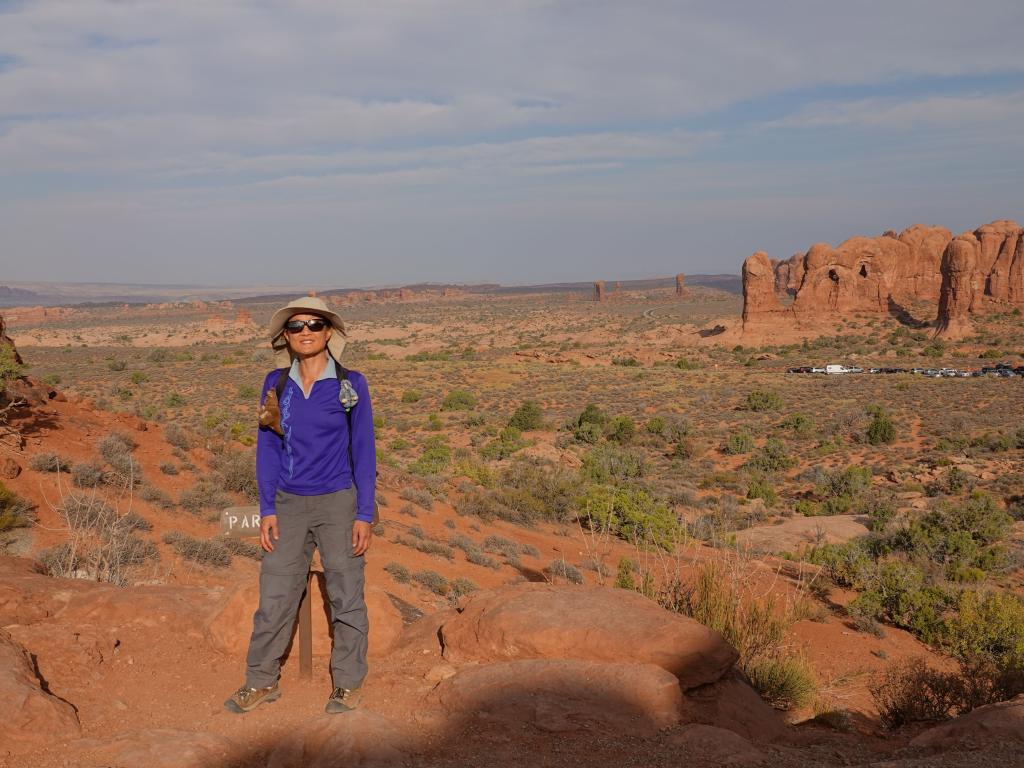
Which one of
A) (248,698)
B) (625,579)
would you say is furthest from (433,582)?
(248,698)

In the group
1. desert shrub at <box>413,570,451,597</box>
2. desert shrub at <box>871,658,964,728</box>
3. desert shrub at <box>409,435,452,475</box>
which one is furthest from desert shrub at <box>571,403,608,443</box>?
desert shrub at <box>871,658,964,728</box>

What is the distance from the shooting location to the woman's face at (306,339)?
379cm

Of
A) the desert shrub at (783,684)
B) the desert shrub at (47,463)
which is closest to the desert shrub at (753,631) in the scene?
the desert shrub at (783,684)

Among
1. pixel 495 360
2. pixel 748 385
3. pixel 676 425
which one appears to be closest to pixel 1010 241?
Result: pixel 748 385

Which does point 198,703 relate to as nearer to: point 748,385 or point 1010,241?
point 748,385

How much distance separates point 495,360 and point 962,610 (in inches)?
1687

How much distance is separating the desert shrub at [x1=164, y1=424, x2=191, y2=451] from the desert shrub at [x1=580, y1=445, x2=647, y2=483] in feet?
33.6

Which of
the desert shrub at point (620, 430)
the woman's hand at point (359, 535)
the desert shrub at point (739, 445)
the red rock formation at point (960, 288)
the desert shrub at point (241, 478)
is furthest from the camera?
the red rock formation at point (960, 288)

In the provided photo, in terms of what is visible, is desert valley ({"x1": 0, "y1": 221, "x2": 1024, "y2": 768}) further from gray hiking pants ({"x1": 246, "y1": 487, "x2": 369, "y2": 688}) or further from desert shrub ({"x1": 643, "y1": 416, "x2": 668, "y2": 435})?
gray hiking pants ({"x1": 246, "y1": 487, "x2": 369, "y2": 688})

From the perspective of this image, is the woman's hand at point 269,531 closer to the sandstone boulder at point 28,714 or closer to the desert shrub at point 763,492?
the sandstone boulder at point 28,714

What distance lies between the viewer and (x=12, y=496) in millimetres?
7957

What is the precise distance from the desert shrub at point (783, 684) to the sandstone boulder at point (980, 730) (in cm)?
121

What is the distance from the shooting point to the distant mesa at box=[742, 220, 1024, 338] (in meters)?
57.3

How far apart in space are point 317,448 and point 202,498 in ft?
24.2
